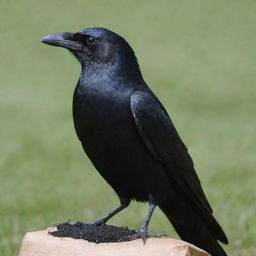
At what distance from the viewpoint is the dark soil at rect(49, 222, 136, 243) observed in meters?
4.08

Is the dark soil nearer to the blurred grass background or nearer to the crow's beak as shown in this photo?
the crow's beak

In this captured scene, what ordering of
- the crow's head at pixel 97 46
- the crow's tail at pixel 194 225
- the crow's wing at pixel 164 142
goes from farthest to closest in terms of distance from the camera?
the crow's tail at pixel 194 225
the crow's head at pixel 97 46
the crow's wing at pixel 164 142

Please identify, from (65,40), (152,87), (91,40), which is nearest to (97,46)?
(91,40)

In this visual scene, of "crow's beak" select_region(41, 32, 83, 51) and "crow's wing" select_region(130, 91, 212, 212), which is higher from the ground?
"crow's beak" select_region(41, 32, 83, 51)

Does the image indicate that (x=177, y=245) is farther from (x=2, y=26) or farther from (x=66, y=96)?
(x=2, y=26)

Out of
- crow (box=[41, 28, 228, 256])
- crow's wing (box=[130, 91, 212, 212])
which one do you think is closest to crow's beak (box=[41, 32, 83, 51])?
crow (box=[41, 28, 228, 256])

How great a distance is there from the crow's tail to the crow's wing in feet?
0.23

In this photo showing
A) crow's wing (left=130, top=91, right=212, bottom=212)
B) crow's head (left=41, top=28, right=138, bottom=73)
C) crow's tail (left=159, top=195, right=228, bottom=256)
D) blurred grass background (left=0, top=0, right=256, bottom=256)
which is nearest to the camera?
crow's wing (left=130, top=91, right=212, bottom=212)

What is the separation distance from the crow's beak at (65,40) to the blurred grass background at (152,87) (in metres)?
2.09

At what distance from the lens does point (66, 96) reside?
43.4 ft

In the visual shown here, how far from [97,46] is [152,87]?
9525mm

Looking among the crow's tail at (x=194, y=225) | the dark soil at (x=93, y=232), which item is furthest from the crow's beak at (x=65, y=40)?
the crow's tail at (x=194, y=225)

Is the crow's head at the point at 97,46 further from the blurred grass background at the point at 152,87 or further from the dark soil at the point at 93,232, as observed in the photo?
the blurred grass background at the point at 152,87

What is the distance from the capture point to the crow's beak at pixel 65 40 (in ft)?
14.5
